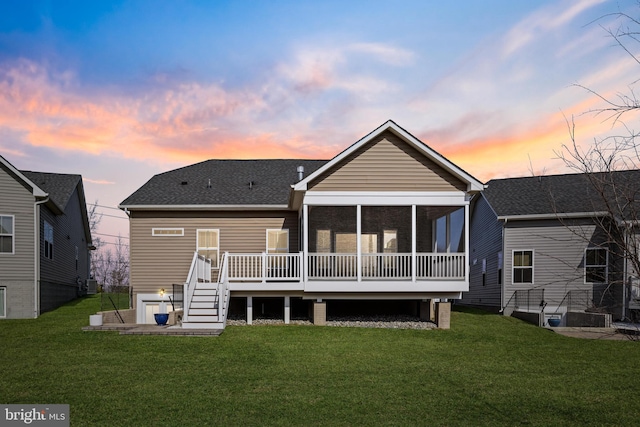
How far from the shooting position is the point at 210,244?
20.1 m

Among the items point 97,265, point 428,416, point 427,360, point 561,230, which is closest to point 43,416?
point 428,416

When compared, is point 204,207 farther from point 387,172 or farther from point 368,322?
point 368,322

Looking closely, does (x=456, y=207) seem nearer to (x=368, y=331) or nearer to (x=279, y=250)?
(x=368, y=331)

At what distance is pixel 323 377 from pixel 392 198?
7.81m

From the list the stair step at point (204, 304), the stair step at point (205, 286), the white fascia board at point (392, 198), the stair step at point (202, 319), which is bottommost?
the stair step at point (202, 319)

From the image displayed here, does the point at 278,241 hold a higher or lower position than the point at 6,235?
lower

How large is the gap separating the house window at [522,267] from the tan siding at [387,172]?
7198 millimetres

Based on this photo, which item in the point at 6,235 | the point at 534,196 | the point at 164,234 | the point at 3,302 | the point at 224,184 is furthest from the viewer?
the point at 534,196

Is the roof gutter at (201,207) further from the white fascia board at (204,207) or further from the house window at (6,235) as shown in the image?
the house window at (6,235)

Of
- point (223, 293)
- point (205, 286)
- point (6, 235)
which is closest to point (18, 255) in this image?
point (6, 235)

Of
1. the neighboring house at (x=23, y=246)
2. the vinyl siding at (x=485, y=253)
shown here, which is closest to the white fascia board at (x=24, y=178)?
the neighboring house at (x=23, y=246)

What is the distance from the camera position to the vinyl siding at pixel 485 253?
23.5 meters

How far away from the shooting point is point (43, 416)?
26.1 feet

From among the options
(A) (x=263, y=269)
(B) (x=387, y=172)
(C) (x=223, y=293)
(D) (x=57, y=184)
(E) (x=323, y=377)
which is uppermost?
(D) (x=57, y=184)
